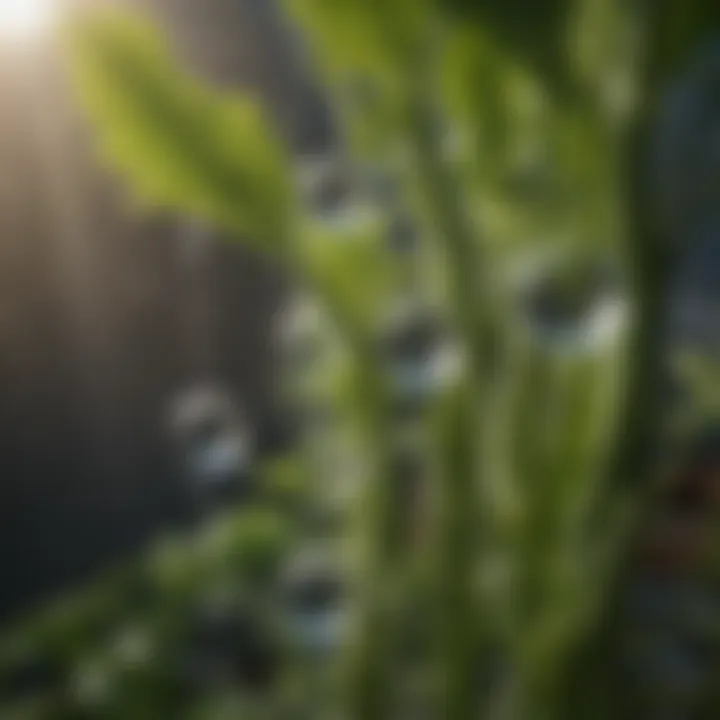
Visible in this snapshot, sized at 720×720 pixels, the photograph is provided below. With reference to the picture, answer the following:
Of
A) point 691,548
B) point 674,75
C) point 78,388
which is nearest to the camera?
point 674,75

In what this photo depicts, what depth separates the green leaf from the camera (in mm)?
335

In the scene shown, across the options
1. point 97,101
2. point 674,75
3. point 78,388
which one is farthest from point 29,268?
point 674,75

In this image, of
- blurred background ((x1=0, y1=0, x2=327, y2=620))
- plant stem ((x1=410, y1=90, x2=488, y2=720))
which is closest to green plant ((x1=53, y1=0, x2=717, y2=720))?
plant stem ((x1=410, y1=90, x2=488, y2=720))

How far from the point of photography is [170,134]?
337 millimetres

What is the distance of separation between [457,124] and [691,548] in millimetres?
160

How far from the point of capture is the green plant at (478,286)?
0.31 m

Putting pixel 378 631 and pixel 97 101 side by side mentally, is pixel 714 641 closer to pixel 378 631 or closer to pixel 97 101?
pixel 378 631

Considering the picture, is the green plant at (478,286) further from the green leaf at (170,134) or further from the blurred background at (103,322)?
the blurred background at (103,322)

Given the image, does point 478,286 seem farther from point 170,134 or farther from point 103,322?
point 103,322

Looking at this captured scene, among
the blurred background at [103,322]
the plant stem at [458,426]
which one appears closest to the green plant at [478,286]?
the plant stem at [458,426]

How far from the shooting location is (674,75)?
0.31 m

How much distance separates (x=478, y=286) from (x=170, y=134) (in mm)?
87

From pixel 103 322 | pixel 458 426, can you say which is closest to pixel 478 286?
pixel 458 426

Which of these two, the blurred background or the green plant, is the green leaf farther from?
the blurred background
